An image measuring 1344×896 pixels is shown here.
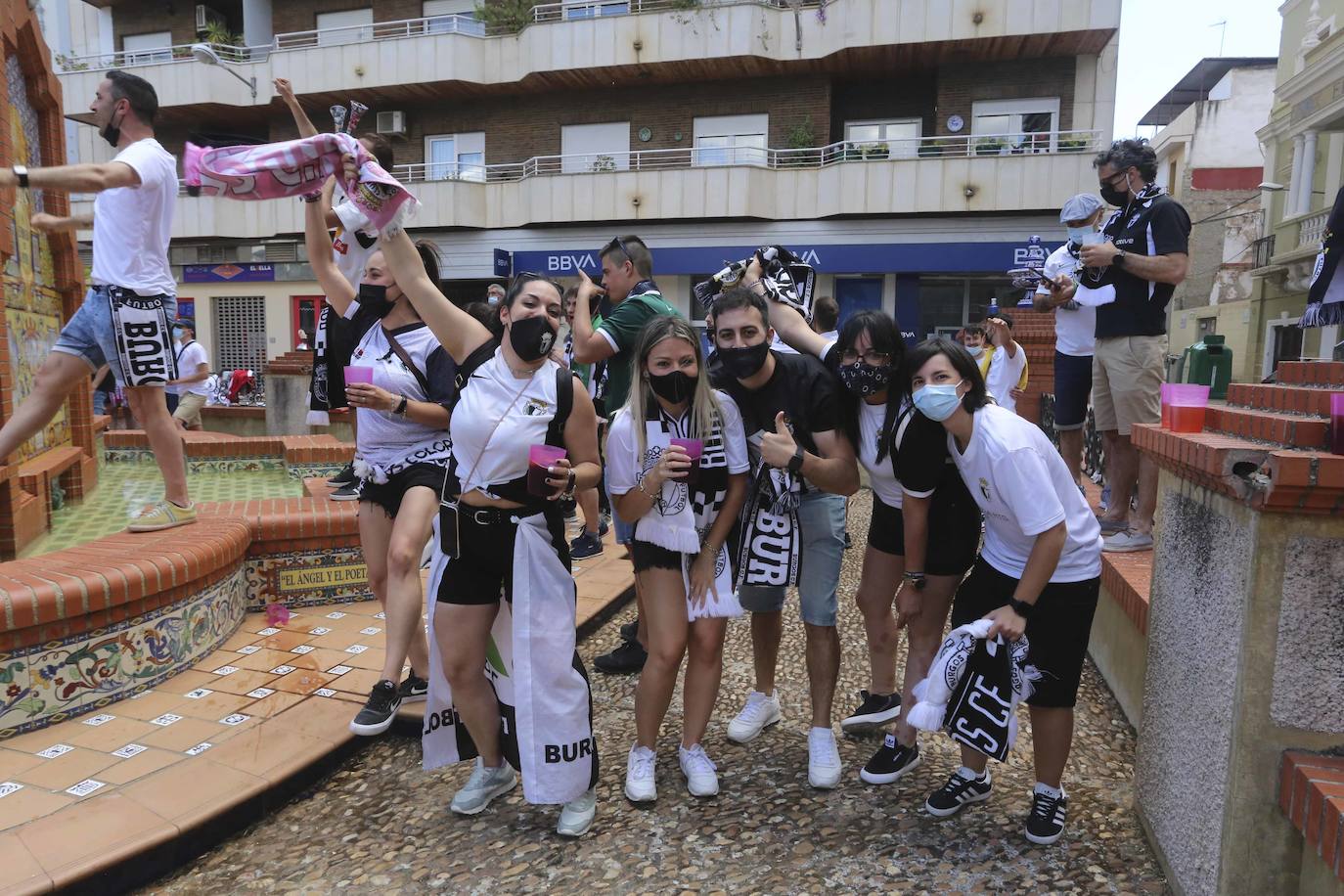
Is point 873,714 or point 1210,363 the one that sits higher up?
point 1210,363

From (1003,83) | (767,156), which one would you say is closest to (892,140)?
(767,156)

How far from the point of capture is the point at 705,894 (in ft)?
7.82

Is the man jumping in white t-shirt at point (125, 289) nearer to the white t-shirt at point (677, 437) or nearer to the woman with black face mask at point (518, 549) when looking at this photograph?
the woman with black face mask at point (518, 549)

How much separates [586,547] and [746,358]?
Result: 10.3 ft

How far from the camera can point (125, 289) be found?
3646 millimetres

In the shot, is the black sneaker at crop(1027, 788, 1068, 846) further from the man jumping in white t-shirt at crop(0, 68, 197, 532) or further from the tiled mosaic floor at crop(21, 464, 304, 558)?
the tiled mosaic floor at crop(21, 464, 304, 558)

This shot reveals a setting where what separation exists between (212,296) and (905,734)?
22.8 meters

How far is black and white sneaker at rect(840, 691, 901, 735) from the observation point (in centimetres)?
338

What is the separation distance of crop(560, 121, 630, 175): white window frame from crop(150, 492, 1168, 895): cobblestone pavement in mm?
16701

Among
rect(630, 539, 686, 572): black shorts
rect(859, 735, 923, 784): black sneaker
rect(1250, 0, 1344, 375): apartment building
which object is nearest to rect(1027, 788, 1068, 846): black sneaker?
rect(859, 735, 923, 784): black sneaker

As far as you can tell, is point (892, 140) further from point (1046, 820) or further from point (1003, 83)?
point (1046, 820)

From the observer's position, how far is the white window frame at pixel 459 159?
62.9ft

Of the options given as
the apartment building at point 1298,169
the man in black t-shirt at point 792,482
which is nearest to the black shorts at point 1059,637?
the man in black t-shirt at point 792,482

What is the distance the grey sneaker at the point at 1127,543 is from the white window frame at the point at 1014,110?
1468 centimetres
